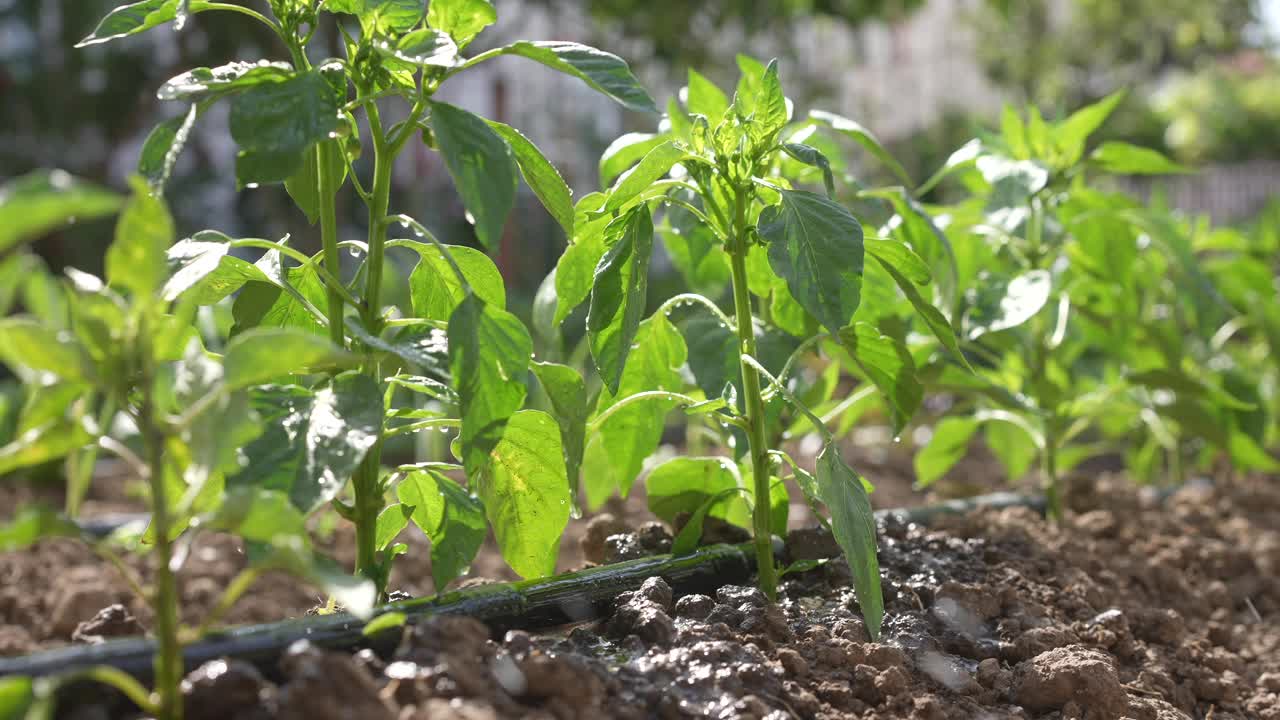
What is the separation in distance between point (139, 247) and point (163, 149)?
25cm

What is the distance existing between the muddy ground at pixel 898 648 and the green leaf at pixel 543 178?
0.43m

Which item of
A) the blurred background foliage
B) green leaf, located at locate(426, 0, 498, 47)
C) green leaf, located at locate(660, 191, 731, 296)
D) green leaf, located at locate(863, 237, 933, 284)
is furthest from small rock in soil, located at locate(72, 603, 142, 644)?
the blurred background foliage

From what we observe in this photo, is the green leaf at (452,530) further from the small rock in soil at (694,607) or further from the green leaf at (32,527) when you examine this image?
the green leaf at (32,527)

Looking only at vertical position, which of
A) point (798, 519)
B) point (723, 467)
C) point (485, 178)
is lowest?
point (798, 519)

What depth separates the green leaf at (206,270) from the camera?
1071 mm

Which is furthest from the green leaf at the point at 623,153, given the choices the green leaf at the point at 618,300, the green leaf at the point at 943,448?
the green leaf at the point at 943,448

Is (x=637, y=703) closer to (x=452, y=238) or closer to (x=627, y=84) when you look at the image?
(x=627, y=84)

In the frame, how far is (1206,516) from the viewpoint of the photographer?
2.48 meters

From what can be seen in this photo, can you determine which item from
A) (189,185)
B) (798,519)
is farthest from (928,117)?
(798,519)

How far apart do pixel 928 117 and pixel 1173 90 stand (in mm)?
2945

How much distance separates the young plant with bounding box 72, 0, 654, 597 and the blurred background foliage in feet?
3.90

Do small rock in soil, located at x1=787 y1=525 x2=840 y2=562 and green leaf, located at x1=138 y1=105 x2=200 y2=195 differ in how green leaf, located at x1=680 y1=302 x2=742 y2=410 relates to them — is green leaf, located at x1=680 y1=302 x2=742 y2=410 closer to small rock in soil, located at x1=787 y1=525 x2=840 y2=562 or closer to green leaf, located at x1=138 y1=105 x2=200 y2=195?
small rock in soil, located at x1=787 y1=525 x2=840 y2=562

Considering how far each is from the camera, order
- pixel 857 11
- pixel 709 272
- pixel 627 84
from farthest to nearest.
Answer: pixel 857 11 < pixel 709 272 < pixel 627 84

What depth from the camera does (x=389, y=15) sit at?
120cm
